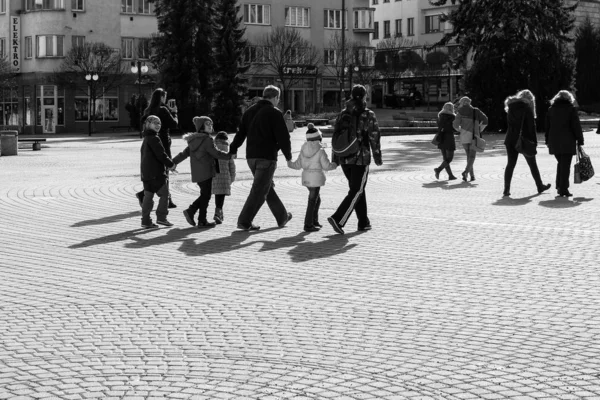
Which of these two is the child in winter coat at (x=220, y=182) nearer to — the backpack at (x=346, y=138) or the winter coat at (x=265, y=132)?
the winter coat at (x=265, y=132)

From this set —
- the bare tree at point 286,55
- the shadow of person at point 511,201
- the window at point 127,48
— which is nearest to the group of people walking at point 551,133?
the shadow of person at point 511,201

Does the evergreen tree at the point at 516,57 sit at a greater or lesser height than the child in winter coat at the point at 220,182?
greater

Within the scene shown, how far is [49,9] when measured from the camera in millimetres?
75250

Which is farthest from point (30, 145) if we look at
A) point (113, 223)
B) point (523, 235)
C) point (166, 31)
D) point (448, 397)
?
point (448, 397)

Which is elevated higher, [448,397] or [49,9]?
[49,9]

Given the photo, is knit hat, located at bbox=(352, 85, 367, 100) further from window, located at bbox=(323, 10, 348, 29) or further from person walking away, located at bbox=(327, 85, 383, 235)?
window, located at bbox=(323, 10, 348, 29)

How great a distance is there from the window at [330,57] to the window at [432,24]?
19.6m

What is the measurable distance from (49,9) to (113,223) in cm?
6298

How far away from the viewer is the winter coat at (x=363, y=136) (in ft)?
44.9

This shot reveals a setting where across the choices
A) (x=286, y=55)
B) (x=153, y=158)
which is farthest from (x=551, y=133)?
(x=286, y=55)

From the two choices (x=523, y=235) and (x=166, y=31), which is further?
(x=166, y=31)

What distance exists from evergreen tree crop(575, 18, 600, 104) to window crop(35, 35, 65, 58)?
3815 centimetres

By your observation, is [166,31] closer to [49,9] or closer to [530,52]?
[49,9]

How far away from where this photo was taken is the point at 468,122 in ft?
77.4
